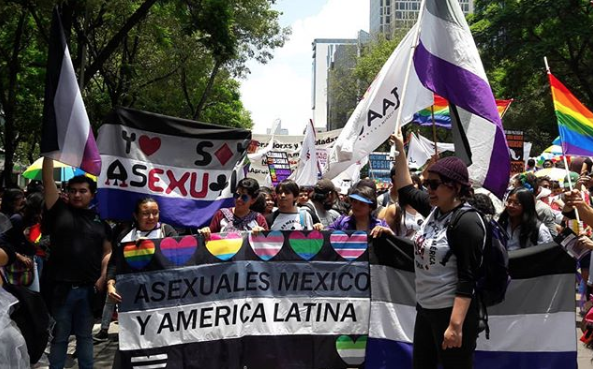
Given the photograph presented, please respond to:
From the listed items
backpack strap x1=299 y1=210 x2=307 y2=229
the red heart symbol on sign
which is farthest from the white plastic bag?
backpack strap x1=299 y1=210 x2=307 y2=229

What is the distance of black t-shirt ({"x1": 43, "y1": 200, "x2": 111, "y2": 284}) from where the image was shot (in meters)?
5.12

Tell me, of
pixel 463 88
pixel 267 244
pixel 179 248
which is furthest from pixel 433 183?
pixel 179 248

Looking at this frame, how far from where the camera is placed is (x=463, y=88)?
5246 millimetres

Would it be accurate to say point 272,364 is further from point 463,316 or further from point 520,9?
point 520,9

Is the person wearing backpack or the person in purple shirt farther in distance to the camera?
the person wearing backpack

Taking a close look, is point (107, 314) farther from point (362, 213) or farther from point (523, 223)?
point (523, 223)

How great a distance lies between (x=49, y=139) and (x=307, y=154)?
28.3 ft

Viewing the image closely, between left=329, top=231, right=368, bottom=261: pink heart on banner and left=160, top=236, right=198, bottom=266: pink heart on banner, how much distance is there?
3.75ft

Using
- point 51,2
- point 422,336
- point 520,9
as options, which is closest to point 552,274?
point 422,336

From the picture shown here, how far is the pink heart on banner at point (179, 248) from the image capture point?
17.4 ft

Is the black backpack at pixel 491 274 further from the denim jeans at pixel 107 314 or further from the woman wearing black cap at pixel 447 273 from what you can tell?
the denim jeans at pixel 107 314

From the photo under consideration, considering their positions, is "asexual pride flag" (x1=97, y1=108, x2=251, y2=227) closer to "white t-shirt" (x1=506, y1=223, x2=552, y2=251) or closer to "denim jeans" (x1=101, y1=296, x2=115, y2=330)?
"denim jeans" (x1=101, y1=296, x2=115, y2=330)

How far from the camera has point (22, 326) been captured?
3924 millimetres

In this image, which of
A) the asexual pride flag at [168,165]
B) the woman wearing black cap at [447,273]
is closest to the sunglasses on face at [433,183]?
the woman wearing black cap at [447,273]
